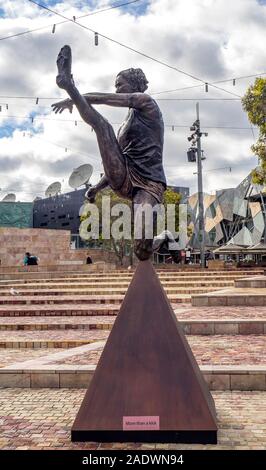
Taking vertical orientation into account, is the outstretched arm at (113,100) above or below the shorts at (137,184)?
above

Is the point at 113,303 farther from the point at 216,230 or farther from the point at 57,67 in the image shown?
the point at 216,230

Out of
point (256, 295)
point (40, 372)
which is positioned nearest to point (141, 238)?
point (40, 372)

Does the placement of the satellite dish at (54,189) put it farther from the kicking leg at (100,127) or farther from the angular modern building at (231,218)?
the kicking leg at (100,127)

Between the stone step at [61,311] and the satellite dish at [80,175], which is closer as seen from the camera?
the stone step at [61,311]

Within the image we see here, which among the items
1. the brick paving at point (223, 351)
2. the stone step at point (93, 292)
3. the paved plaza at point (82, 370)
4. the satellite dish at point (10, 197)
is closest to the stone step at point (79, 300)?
the stone step at point (93, 292)

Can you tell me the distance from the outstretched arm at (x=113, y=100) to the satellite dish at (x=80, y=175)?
4940 cm

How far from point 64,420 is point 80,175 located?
50819 mm

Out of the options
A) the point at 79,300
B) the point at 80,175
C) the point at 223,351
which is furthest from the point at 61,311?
the point at 80,175

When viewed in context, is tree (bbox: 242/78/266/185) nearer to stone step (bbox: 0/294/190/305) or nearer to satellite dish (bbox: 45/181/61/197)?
stone step (bbox: 0/294/190/305)

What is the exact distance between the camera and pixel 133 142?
454 centimetres

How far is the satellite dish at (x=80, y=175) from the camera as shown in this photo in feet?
175

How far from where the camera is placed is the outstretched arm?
426cm

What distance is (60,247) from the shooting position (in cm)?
3681

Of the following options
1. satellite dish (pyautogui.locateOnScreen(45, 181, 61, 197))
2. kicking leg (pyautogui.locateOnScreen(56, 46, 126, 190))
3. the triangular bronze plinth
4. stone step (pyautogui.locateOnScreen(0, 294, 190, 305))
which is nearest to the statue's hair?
kicking leg (pyautogui.locateOnScreen(56, 46, 126, 190))
